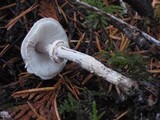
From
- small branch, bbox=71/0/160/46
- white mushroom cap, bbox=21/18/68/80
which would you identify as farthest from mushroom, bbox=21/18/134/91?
small branch, bbox=71/0/160/46

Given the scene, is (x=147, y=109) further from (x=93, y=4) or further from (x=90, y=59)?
(x=93, y=4)

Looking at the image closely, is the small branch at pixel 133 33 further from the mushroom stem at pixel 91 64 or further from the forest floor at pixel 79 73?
the mushroom stem at pixel 91 64

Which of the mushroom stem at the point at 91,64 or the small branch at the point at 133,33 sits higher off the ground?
the small branch at the point at 133,33

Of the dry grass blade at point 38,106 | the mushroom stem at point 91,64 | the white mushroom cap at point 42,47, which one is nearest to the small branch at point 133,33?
the mushroom stem at point 91,64

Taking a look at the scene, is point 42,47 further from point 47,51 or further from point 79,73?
point 79,73

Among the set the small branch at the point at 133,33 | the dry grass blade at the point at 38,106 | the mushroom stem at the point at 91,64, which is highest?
the small branch at the point at 133,33

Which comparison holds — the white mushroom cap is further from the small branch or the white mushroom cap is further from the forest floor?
the small branch

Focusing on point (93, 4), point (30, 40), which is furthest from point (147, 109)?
point (30, 40)
